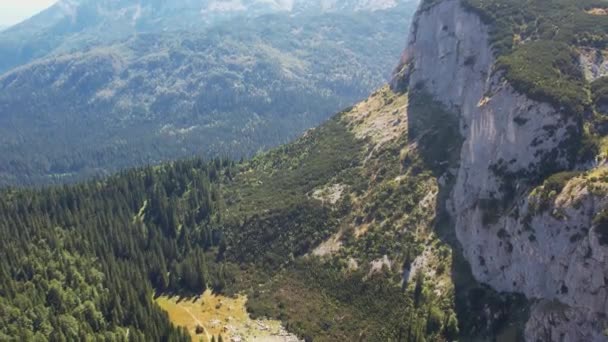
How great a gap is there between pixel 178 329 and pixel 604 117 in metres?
94.4

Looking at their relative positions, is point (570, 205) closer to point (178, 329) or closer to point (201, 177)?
point (178, 329)

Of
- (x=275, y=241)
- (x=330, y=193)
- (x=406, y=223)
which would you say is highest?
(x=330, y=193)

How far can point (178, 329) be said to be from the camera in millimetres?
109562

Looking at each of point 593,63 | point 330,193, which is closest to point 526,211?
point 593,63

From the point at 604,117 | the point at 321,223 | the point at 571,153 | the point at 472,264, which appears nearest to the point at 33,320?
the point at 321,223

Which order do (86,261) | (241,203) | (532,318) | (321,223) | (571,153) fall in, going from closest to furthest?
(532,318)
(571,153)
(86,261)
(321,223)
(241,203)

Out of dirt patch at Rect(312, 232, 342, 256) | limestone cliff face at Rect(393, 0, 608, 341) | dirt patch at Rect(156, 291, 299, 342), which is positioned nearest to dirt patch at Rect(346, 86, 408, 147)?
limestone cliff face at Rect(393, 0, 608, 341)

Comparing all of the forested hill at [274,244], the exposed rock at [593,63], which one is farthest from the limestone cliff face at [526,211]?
the exposed rock at [593,63]

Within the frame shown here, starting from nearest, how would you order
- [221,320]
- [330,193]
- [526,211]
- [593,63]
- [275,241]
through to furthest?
[526,211] → [593,63] → [221,320] → [275,241] → [330,193]

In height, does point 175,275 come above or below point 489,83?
below

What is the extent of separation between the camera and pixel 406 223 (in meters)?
126

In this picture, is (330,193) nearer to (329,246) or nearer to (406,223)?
(329,246)

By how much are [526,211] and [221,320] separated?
72277mm

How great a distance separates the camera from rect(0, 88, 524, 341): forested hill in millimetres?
109688
